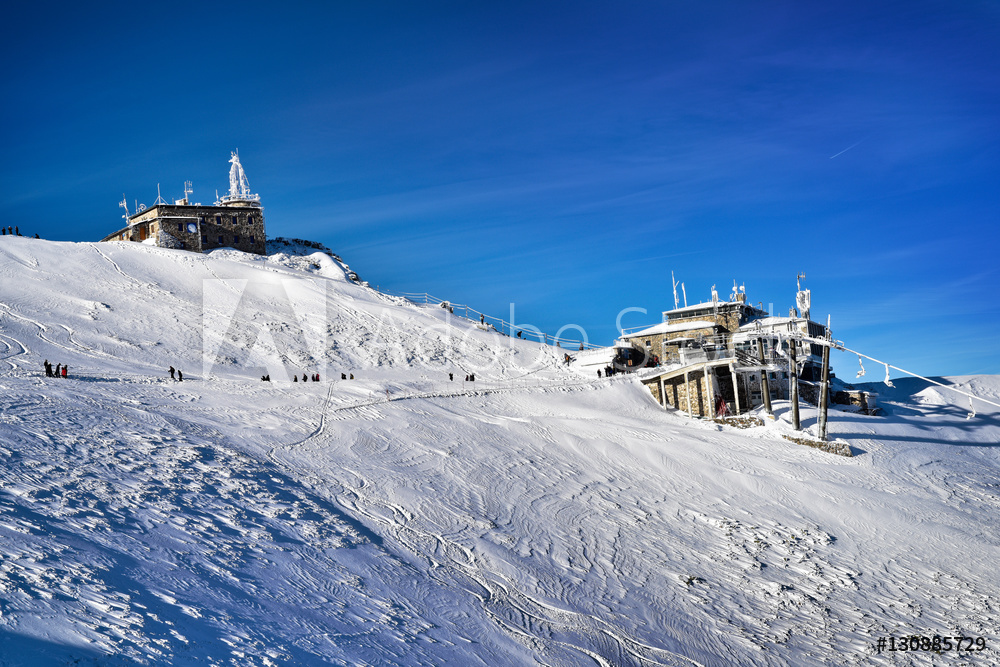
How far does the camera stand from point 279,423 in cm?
2577

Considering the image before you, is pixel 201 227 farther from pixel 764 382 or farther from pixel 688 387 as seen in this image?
pixel 764 382

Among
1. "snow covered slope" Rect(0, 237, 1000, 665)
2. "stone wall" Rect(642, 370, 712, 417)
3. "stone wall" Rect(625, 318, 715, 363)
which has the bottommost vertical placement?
"snow covered slope" Rect(0, 237, 1000, 665)

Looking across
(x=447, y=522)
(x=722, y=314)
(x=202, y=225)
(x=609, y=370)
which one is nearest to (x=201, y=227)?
(x=202, y=225)

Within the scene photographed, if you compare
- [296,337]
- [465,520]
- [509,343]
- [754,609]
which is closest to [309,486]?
[465,520]

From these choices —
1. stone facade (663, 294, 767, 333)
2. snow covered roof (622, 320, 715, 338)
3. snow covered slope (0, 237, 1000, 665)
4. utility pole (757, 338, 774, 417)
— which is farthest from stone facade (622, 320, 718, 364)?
snow covered slope (0, 237, 1000, 665)

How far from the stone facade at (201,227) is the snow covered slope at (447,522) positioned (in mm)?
25145

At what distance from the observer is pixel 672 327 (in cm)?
5484

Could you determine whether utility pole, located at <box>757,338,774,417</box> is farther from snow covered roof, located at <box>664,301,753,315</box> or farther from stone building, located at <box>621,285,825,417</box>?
snow covered roof, located at <box>664,301,753,315</box>

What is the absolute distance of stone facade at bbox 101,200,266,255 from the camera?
63.6 m

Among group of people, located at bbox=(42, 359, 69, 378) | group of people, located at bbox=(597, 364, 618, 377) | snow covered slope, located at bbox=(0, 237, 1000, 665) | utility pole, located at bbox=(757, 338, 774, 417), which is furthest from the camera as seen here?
group of people, located at bbox=(597, 364, 618, 377)

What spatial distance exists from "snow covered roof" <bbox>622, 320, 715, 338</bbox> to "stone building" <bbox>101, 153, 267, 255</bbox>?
3510 cm

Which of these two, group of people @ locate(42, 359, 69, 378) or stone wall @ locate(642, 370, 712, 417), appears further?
stone wall @ locate(642, 370, 712, 417)

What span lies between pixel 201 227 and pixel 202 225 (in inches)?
9.2

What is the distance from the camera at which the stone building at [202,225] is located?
209 feet
